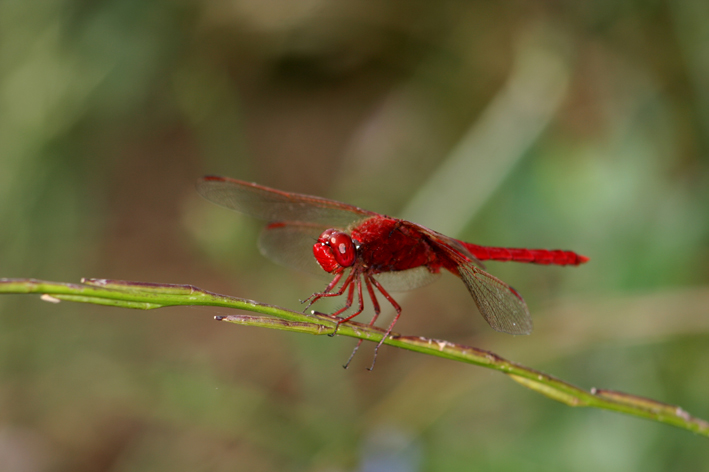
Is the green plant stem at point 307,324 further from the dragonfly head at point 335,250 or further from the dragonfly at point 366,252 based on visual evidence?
the dragonfly head at point 335,250

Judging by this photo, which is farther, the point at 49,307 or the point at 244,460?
the point at 49,307

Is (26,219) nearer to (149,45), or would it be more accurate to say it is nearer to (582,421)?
(149,45)

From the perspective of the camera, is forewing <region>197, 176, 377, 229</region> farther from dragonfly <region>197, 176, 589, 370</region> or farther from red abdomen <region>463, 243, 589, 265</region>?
red abdomen <region>463, 243, 589, 265</region>

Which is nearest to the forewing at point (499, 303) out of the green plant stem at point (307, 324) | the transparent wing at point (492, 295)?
the transparent wing at point (492, 295)

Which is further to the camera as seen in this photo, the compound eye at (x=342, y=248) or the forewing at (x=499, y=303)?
the compound eye at (x=342, y=248)

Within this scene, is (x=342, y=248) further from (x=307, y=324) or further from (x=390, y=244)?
(x=307, y=324)

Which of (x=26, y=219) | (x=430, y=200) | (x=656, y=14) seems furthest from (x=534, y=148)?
(x=26, y=219)

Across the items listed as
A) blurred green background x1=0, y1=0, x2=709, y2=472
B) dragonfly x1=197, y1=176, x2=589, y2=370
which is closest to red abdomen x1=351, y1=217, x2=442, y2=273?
dragonfly x1=197, y1=176, x2=589, y2=370
